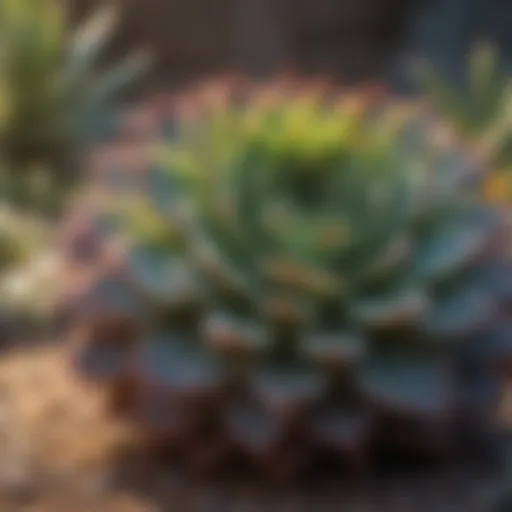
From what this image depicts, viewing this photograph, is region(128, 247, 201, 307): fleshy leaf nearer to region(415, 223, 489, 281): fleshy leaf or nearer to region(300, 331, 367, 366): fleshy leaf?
region(300, 331, 367, 366): fleshy leaf

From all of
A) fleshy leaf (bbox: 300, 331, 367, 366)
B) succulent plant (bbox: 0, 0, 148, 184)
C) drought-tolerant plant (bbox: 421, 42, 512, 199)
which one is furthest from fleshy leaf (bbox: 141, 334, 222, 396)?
succulent plant (bbox: 0, 0, 148, 184)

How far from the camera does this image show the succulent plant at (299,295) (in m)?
1.54

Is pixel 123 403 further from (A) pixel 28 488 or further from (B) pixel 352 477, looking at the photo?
(B) pixel 352 477

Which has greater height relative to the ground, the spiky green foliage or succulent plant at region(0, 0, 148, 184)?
succulent plant at region(0, 0, 148, 184)

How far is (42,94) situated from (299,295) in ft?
4.21

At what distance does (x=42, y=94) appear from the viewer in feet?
8.86

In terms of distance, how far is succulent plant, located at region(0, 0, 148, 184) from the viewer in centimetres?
266

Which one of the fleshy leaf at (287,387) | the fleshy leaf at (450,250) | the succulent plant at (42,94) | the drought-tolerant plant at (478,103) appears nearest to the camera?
the fleshy leaf at (287,387)

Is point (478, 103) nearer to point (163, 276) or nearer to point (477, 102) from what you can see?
point (477, 102)

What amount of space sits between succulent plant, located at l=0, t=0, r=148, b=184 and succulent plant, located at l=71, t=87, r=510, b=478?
1.02m

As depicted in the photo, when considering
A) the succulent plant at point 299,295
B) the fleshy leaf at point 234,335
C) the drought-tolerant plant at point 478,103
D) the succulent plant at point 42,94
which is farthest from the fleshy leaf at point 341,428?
the succulent plant at point 42,94

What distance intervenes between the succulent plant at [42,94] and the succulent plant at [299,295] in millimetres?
1024

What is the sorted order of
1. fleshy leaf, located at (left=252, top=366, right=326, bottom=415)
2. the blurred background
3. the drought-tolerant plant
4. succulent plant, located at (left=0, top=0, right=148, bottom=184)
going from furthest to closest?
the blurred background → succulent plant, located at (left=0, top=0, right=148, bottom=184) → the drought-tolerant plant → fleshy leaf, located at (left=252, top=366, right=326, bottom=415)

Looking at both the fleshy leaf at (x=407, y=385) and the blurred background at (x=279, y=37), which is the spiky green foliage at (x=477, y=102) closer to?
the fleshy leaf at (x=407, y=385)
